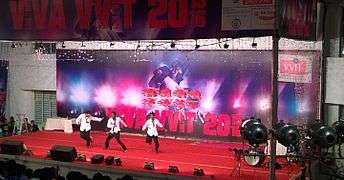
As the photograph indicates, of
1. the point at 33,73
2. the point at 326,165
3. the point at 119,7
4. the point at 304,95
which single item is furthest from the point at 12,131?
the point at 326,165

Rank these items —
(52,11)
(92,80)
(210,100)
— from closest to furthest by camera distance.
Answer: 1. (52,11)
2. (210,100)
3. (92,80)

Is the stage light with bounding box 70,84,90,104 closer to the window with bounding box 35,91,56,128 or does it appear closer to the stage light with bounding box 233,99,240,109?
the window with bounding box 35,91,56,128

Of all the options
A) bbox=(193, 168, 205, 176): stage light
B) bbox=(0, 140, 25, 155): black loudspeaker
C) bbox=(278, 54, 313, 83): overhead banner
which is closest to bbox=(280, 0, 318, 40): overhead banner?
bbox=(278, 54, 313, 83): overhead banner

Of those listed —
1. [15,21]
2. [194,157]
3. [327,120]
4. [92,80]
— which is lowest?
[194,157]

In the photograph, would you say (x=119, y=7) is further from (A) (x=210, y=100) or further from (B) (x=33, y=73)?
(B) (x=33, y=73)

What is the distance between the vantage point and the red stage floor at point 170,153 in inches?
526

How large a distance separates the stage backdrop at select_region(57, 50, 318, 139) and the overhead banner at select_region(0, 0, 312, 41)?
633 centimetres

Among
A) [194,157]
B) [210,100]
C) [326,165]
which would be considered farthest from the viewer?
[210,100]

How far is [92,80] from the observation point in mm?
20234

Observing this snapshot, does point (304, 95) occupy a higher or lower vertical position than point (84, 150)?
higher

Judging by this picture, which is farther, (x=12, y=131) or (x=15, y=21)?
(x=12, y=131)

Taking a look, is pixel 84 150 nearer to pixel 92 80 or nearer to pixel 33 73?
pixel 92 80

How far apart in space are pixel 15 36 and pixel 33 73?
784 cm

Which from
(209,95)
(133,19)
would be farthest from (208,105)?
(133,19)
